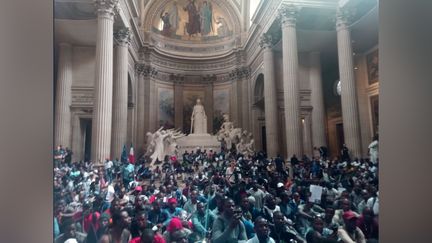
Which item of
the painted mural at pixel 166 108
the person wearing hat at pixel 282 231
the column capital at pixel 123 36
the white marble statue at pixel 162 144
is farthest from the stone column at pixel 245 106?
the column capital at pixel 123 36

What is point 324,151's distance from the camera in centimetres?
542

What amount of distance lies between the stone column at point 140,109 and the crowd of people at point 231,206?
338 centimetres

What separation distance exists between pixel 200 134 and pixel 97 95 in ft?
11.0

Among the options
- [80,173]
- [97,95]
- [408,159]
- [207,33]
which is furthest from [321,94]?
[97,95]

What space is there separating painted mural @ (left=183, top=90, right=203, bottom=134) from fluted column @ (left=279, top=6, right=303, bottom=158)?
7.79ft

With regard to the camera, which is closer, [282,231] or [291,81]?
[282,231]

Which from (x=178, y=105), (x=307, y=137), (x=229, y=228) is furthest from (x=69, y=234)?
(x=178, y=105)

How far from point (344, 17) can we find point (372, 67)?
0.98 metres

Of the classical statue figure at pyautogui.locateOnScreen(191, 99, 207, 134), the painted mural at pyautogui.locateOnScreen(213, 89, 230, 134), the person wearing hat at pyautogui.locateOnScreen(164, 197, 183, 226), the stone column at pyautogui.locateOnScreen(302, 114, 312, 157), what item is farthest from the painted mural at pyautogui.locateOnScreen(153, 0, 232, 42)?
the person wearing hat at pyautogui.locateOnScreen(164, 197, 183, 226)

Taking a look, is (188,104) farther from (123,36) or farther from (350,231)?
(350,231)

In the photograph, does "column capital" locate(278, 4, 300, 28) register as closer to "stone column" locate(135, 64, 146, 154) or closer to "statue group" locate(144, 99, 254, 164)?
"statue group" locate(144, 99, 254, 164)

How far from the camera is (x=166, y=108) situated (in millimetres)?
10250

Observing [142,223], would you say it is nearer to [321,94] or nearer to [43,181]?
[43,181]

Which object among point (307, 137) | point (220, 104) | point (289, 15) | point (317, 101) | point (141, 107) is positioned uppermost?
point (289, 15)
